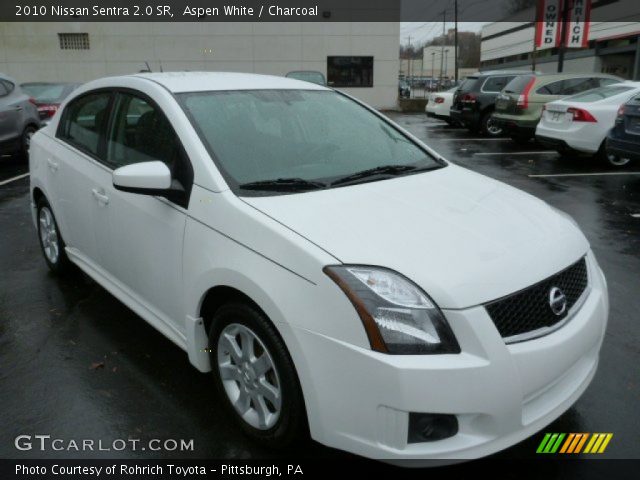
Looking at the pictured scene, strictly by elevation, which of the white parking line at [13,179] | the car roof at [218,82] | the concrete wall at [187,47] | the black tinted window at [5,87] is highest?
the concrete wall at [187,47]

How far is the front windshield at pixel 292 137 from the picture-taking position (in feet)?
9.47

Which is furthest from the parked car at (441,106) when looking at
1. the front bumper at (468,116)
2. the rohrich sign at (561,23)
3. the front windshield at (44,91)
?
the front windshield at (44,91)

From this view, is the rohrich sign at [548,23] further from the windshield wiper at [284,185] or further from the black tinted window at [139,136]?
the windshield wiper at [284,185]

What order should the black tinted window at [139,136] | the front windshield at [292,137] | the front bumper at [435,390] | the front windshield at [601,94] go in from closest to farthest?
Answer: the front bumper at [435,390], the front windshield at [292,137], the black tinted window at [139,136], the front windshield at [601,94]

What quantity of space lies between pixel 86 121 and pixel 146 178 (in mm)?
1603

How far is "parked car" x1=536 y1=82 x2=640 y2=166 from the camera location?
31.2ft

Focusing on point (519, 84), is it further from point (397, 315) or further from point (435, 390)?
point (435, 390)

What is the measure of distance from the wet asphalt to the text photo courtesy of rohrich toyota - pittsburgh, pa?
0.05ft

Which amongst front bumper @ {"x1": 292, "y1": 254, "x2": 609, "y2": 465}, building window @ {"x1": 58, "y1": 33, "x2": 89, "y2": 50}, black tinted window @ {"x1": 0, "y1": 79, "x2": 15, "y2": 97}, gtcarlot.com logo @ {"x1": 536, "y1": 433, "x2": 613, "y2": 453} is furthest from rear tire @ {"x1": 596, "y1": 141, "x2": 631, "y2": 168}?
building window @ {"x1": 58, "y1": 33, "x2": 89, "y2": 50}

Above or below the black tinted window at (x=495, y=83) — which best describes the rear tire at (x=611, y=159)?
below

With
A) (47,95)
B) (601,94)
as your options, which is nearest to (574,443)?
(601,94)

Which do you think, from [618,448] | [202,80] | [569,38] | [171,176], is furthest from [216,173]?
[569,38]

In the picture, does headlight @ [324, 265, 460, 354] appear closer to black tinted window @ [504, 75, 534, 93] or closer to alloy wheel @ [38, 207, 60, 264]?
alloy wheel @ [38, 207, 60, 264]

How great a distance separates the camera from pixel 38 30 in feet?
84.3
